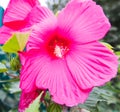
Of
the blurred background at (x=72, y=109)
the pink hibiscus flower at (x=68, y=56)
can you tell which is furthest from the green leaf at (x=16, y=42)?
the blurred background at (x=72, y=109)

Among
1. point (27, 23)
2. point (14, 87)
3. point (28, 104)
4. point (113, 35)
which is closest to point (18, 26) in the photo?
point (27, 23)

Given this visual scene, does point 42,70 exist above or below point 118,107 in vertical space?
above

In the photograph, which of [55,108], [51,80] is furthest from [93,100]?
[51,80]

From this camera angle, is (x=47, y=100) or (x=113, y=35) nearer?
(x=47, y=100)

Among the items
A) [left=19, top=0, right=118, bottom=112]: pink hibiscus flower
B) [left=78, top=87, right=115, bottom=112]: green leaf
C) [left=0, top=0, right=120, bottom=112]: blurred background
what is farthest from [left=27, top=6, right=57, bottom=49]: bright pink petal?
[left=78, top=87, right=115, bottom=112]: green leaf

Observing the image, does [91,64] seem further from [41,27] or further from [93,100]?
[93,100]

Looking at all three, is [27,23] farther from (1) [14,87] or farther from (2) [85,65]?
(1) [14,87]
